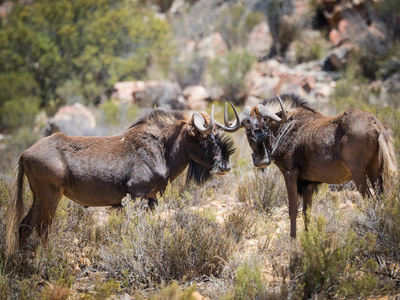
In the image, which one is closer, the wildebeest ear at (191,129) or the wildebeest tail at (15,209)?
the wildebeest tail at (15,209)

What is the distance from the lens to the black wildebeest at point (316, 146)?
414cm

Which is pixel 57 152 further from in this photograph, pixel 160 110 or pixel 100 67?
pixel 100 67

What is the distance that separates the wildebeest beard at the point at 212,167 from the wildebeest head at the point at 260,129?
410 mm

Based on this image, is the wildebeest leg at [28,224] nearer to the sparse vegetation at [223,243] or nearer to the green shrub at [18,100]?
the sparse vegetation at [223,243]

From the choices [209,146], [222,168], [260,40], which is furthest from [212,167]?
[260,40]

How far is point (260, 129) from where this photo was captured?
509cm

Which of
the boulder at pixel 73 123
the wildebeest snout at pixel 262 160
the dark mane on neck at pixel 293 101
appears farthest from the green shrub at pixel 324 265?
the boulder at pixel 73 123

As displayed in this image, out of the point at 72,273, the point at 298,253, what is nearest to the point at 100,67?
the point at 72,273

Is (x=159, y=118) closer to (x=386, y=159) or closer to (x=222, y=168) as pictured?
(x=222, y=168)

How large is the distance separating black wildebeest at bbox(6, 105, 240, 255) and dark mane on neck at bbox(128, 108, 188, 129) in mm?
14

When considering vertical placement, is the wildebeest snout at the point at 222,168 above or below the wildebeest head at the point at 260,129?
below

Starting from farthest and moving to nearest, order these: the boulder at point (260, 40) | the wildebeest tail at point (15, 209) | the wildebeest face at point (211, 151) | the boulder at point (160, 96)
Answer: the boulder at point (260, 40) → the boulder at point (160, 96) → the wildebeest face at point (211, 151) → the wildebeest tail at point (15, 209)

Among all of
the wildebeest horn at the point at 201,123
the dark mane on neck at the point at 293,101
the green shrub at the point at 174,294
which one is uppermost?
the dark mane on neck at the point at 293,101

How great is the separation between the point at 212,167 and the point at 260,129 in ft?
2.84
